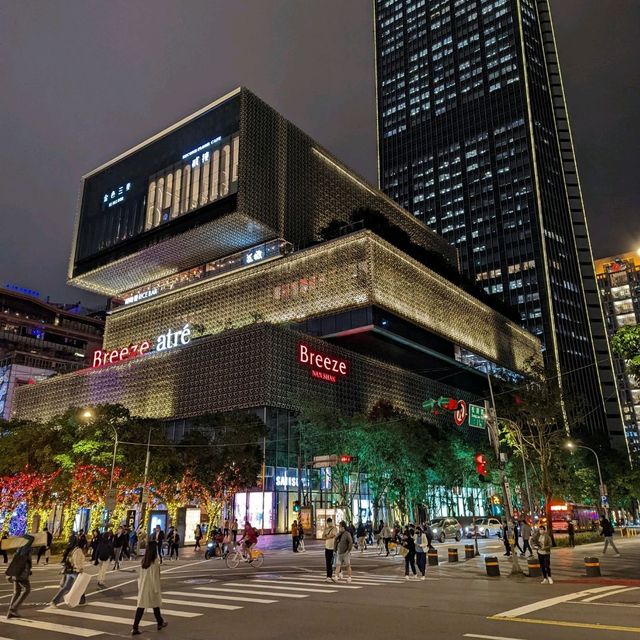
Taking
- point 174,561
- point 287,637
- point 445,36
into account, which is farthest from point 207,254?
point 445,36

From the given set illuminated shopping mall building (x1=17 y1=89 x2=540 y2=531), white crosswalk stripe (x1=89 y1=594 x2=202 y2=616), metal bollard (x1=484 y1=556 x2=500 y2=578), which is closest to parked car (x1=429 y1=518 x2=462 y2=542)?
illuminated shopping mall building (x1=17 y1=89 x2=540 y2=531)

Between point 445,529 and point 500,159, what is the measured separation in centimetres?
11873

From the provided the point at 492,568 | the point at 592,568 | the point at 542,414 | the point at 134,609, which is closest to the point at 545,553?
the point at 592,568

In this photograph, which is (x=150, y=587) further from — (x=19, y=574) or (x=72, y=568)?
(x=72, y=568)

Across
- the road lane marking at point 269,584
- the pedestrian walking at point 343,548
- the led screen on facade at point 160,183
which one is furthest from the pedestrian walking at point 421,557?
the led screen on facade at point 160,183

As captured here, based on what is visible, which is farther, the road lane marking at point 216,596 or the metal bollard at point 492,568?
the metal bollard at point 492,568

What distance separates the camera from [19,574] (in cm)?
1228

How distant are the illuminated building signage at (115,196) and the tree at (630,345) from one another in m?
79.7

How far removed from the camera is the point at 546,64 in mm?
155625

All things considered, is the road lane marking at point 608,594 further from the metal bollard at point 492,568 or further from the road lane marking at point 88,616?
the road lane marking at point 88,616

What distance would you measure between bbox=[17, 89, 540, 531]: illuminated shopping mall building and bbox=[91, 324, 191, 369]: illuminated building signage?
24 centimetres

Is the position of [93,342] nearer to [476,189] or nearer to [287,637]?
[476,189]

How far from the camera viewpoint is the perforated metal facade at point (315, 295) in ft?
215

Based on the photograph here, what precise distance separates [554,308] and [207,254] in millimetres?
84803
